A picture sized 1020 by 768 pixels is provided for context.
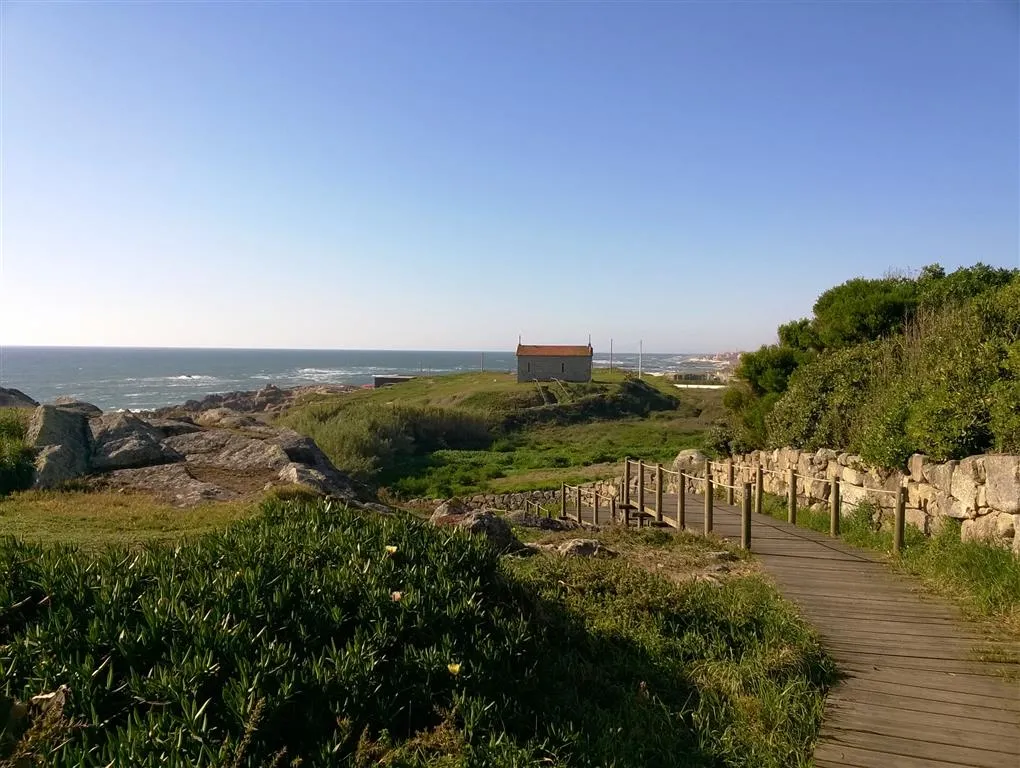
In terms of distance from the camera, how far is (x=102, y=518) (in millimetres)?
8328

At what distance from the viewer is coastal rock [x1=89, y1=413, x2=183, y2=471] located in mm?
12414

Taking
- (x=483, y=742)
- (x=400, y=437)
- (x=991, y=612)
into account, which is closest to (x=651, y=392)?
(x=400, y=437)

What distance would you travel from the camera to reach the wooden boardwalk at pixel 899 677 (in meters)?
4.01

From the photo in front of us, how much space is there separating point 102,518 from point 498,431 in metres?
A: 33.6

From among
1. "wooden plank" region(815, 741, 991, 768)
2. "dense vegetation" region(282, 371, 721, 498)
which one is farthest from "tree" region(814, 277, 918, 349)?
"wooden plank" region(815, 741, 991, 768)

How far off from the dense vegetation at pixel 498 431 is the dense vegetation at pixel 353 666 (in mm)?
18993

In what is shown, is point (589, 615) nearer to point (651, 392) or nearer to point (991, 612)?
point (991, 612)

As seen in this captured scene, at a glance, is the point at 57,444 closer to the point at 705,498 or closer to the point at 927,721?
the point at 705,498

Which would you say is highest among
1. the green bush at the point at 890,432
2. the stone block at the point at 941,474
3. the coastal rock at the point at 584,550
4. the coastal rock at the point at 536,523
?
A: the green bush at the point at 890,432

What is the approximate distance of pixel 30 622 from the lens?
3.53 meters

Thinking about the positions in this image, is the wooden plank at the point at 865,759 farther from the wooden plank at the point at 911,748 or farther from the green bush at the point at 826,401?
the green bush at the point at 826,401

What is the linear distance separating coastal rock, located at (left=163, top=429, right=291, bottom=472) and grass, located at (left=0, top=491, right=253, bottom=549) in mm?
2666

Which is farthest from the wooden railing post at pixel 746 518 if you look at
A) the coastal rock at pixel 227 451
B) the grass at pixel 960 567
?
the coastal rock at pixel 227 451

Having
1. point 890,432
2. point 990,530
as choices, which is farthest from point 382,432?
point 990,530
